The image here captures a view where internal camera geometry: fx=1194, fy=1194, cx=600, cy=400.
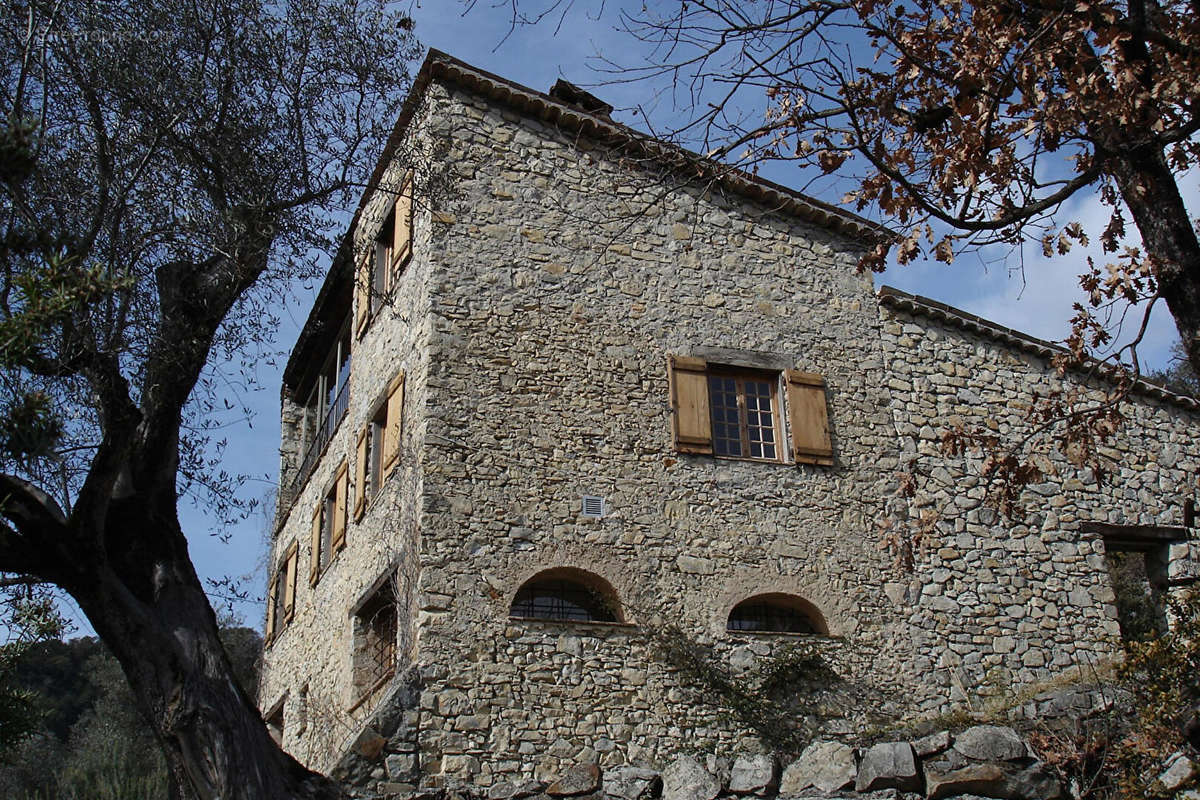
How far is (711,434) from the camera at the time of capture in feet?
43.1

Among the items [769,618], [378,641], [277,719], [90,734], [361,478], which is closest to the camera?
[769,618]

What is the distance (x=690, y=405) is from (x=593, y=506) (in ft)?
5.58

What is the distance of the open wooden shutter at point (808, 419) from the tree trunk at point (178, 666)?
7251mm

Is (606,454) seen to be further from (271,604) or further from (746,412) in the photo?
(271,604)

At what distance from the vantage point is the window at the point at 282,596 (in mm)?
18375

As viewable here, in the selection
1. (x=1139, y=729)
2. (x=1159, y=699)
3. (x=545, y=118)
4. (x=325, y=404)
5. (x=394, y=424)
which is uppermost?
(x=545, y=118)

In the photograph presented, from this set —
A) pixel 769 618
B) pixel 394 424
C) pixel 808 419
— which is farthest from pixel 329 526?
pixel 808 419

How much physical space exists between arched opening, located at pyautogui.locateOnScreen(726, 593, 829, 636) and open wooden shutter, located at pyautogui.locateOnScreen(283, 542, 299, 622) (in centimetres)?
803

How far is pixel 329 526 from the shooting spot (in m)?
16.3

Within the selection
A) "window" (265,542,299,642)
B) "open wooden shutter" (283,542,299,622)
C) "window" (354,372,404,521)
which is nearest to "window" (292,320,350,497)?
"open wooden shutter" (283,542,299,622)

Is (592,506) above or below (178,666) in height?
above

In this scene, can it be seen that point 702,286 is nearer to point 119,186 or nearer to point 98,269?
point 119,186

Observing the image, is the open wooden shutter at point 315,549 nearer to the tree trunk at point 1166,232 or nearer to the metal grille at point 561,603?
the metal grille at point 561,603

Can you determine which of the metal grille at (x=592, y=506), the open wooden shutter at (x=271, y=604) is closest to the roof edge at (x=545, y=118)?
the metal grille at (x=592, y=506)
